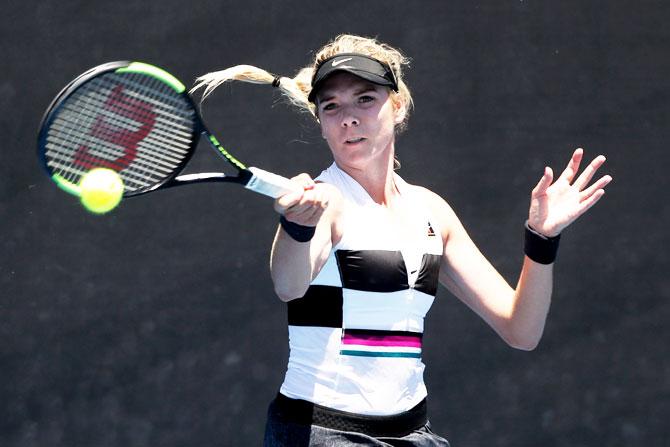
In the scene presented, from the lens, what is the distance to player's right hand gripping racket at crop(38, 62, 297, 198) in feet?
7.63

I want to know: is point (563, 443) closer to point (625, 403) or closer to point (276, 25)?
point (625, 403)

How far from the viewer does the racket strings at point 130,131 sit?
2387mm

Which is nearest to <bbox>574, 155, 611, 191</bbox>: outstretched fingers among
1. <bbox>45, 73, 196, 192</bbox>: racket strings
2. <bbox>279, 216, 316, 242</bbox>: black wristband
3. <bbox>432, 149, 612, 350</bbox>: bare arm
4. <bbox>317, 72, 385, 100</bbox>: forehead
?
<bbox>432, 149, 612, 350</bbox>: bare arm

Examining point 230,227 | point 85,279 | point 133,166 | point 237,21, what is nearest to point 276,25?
point 237,21

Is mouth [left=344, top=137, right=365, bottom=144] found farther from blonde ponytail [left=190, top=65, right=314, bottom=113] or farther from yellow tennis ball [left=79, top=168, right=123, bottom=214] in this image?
yellow tennis ball [left=79, top=168, right=123, bottom=214]

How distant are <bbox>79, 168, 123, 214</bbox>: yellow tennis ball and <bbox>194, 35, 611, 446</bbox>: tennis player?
1.07 ft

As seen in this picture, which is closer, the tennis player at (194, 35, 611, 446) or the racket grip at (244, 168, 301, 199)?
the racket grip at (244, 168, 301, 199)

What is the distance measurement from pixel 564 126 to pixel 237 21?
1.09m

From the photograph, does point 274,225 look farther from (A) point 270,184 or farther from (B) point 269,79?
(A) point 270,184

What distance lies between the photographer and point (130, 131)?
2492mm

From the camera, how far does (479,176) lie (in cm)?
393

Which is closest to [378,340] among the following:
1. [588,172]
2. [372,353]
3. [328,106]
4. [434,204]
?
[372,353]

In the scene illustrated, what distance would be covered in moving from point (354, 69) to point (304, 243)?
0.48m

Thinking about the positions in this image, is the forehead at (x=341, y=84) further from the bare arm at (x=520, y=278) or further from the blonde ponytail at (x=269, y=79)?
the bare arm at (x=520, y=278)
